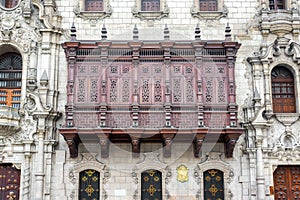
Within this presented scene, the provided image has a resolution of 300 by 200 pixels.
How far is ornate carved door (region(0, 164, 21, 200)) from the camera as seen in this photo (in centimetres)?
1845

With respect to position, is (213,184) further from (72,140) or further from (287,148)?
(72,140)

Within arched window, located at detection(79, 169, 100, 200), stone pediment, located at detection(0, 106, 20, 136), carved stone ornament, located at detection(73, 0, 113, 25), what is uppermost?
carved stone ornament, located at detection(73, 0, 113, 25)

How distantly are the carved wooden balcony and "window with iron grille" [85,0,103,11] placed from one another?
10.3 ft

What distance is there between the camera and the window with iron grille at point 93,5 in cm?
2098

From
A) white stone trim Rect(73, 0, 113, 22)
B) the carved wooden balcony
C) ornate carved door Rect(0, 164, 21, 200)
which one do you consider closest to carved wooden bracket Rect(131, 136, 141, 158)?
the carved wooden balcony

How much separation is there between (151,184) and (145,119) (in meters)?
2.85

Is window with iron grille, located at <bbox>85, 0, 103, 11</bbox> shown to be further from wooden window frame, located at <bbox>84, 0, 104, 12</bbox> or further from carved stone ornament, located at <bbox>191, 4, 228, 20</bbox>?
carved stone ornament, located at <bbox>191, 4, 228, 20</bbox>

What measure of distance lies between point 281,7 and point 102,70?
30.4 feet

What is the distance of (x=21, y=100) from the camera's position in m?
19.2

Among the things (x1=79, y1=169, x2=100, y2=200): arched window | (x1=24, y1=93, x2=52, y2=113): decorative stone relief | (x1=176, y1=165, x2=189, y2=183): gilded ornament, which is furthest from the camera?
(x1=24, y1=93, x2=52, y2=113): decorative stone relief

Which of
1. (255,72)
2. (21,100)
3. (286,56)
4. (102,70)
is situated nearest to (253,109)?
(255,72)

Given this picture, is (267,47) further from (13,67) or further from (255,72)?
(13,67)

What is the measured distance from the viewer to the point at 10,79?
19.8 m

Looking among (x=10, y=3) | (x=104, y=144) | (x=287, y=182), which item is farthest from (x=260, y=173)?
(x=10, y=3)
